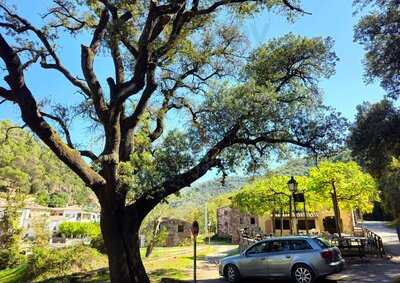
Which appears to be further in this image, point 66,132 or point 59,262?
point 59,262

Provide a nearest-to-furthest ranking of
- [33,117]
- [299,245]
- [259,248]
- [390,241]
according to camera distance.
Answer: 1. [33,117]
2. [299,245]
3. [259,248]
4. [390,241]

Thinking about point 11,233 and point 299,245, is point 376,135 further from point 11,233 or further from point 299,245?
point 11,233

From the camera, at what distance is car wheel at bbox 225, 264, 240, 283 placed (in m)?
13.0

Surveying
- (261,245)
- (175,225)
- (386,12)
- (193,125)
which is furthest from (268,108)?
(175,225)

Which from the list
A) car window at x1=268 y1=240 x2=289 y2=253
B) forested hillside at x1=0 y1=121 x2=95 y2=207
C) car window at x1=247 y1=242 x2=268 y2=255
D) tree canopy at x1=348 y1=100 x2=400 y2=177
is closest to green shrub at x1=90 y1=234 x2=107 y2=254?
car window at x1=247 y1=242 x2=268 y2=255

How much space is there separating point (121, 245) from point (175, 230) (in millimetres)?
40237

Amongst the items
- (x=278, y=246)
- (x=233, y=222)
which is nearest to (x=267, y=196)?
(x=278, y=246)

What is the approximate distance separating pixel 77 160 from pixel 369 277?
1034cm

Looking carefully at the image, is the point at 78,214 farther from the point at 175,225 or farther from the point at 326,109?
the point at 326,109

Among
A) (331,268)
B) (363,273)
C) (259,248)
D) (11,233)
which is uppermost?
(11,233)

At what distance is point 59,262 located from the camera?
67.3 feet

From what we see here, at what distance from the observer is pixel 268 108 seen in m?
12.2

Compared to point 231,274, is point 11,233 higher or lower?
higher

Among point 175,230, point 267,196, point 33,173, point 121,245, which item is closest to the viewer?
point 121,245
